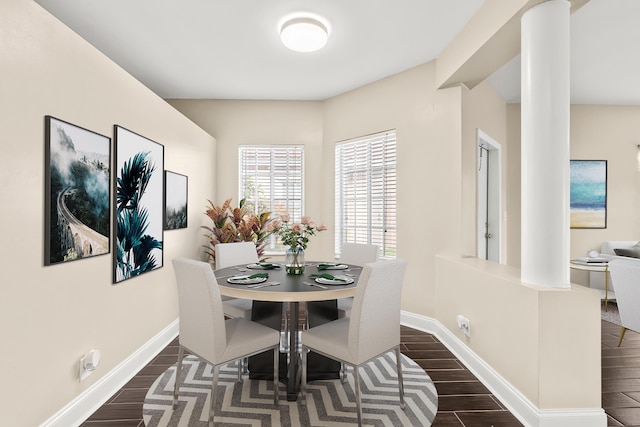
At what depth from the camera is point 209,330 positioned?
1.89 metres

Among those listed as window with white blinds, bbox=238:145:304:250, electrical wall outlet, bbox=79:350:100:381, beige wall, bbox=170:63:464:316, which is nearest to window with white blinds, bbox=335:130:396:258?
beige wall, bbox=170:63:464:316

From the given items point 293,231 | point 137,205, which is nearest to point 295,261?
point 293,231

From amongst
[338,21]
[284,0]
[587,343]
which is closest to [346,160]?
[338,21]

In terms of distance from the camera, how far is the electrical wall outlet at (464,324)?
272 centimetres

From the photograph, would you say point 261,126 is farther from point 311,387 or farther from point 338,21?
point 311,387

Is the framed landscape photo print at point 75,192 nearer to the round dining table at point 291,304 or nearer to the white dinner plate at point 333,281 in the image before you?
the round dining table at point 291,304

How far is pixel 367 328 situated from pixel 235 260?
1.81 m

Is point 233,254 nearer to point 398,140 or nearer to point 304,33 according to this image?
point 304,33

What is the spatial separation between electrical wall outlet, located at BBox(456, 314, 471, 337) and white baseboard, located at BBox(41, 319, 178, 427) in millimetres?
2696

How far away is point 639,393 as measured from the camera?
231 centimetres

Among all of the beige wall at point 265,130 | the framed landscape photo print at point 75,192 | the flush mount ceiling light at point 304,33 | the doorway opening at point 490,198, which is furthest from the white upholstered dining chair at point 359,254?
the framed landscape photo print at point 75,192

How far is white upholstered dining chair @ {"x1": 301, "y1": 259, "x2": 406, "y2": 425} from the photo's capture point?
73.4 inches

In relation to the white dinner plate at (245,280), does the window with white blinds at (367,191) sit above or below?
above

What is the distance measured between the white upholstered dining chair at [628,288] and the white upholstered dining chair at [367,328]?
6.85ft
